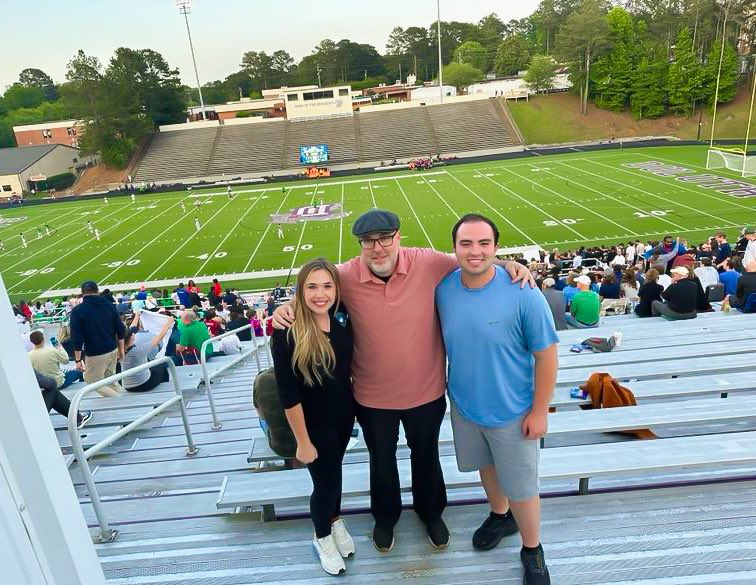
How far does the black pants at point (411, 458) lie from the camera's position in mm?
2592

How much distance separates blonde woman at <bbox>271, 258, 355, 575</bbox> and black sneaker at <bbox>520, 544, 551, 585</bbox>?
0.86 meters

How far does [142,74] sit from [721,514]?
247 ft

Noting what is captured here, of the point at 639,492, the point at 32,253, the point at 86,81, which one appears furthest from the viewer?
the point at 86,81

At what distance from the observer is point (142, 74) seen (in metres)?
65.2

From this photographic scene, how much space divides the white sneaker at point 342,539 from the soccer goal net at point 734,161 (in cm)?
3396

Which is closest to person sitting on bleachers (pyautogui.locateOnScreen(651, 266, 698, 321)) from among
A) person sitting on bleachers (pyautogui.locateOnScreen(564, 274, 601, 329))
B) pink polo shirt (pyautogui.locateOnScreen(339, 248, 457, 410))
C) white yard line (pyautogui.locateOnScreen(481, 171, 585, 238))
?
person sitting on bleachers (pyautogui.locateOnScreen(564, 274, 601, 329))

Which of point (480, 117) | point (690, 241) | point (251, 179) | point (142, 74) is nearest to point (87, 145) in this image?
point (142, 74)

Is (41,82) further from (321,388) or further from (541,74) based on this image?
(321,388)

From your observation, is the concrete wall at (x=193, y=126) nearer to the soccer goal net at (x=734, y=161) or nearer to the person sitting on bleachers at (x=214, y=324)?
the soccer goal net at (x=734, y=161)

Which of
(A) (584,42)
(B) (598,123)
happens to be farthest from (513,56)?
(B) (598,123)

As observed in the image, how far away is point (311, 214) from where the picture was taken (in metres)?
29.1

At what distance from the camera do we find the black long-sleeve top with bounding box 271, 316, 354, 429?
2354 millimetres

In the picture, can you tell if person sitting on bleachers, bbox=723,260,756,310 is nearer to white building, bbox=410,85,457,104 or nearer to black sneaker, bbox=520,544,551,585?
black sneaker, bbox=520,544,551,585

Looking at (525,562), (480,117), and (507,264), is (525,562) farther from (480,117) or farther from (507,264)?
(480,117)
